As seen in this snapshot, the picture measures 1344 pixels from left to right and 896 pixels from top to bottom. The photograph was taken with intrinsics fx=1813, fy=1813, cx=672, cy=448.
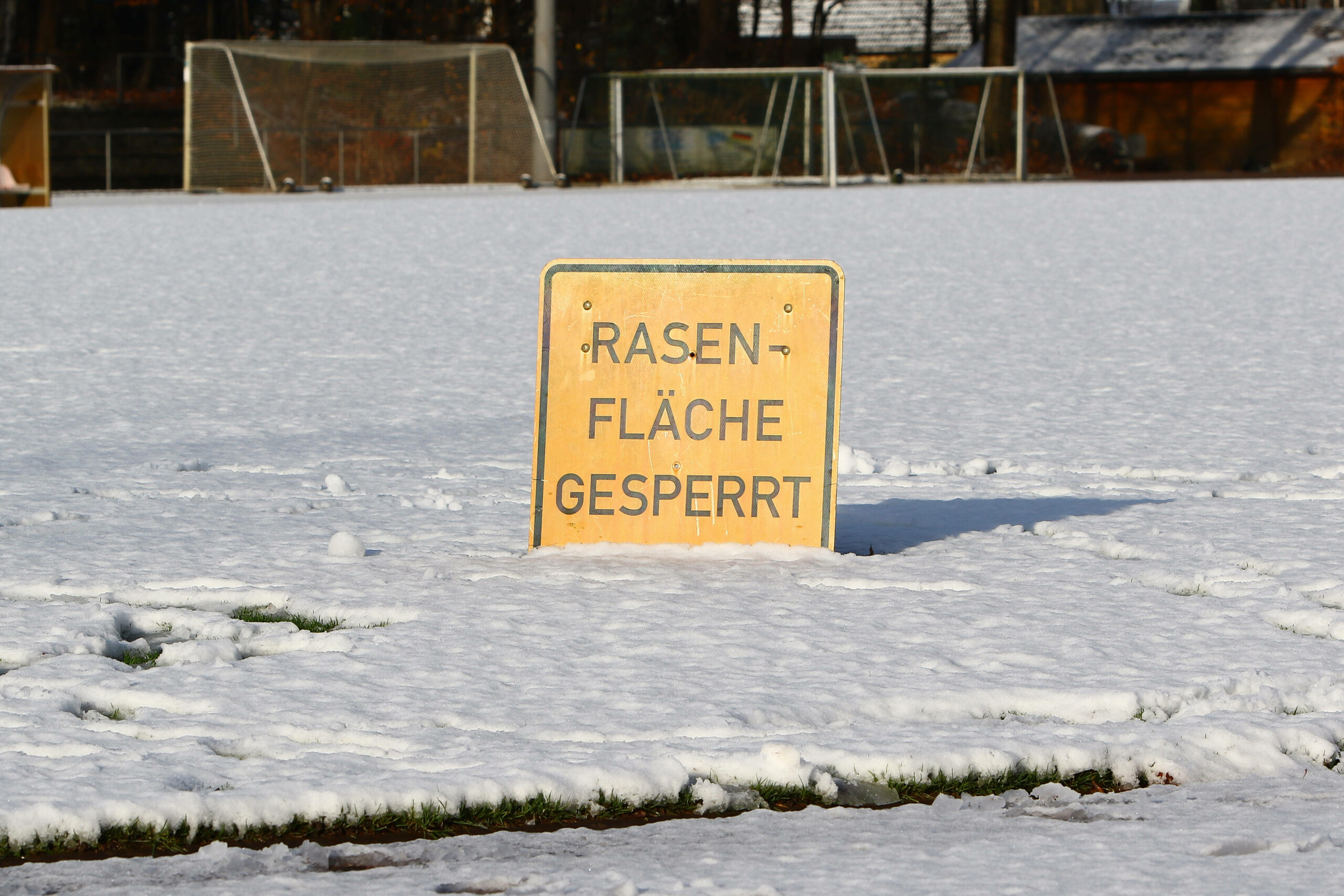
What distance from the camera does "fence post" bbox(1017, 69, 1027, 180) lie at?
29312mm

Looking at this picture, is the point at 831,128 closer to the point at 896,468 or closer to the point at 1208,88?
the point at 1208,88

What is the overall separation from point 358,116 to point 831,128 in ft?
23.6

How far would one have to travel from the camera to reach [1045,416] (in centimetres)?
701

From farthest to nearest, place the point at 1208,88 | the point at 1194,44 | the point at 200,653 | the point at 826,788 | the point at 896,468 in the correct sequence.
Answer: the point at 1208,88
the point at 1194,44
the point at 896,468
the point at 200,653
the point at 826,788

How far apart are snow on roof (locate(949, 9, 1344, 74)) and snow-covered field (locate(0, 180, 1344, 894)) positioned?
3029cm

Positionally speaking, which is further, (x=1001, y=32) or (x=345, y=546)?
(x=1001, y=32)

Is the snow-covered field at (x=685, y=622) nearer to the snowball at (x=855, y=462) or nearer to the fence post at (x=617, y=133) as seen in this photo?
the snowball at (x=855, y=462)

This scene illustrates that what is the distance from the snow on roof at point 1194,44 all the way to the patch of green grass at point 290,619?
119 feet

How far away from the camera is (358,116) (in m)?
26.8

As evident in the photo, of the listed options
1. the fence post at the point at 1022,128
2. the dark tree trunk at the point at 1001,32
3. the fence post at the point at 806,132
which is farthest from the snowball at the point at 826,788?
the dark tree trunk at the point at 1001,32

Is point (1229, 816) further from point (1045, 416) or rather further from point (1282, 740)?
point (1045, 416)

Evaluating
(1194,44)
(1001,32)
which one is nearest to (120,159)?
(1001,32)

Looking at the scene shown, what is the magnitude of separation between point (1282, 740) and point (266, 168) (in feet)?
77.7

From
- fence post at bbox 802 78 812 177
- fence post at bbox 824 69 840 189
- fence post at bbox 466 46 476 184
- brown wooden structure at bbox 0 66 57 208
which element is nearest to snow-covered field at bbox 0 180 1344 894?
brown wooden structure at bbox 0 66 57 208
